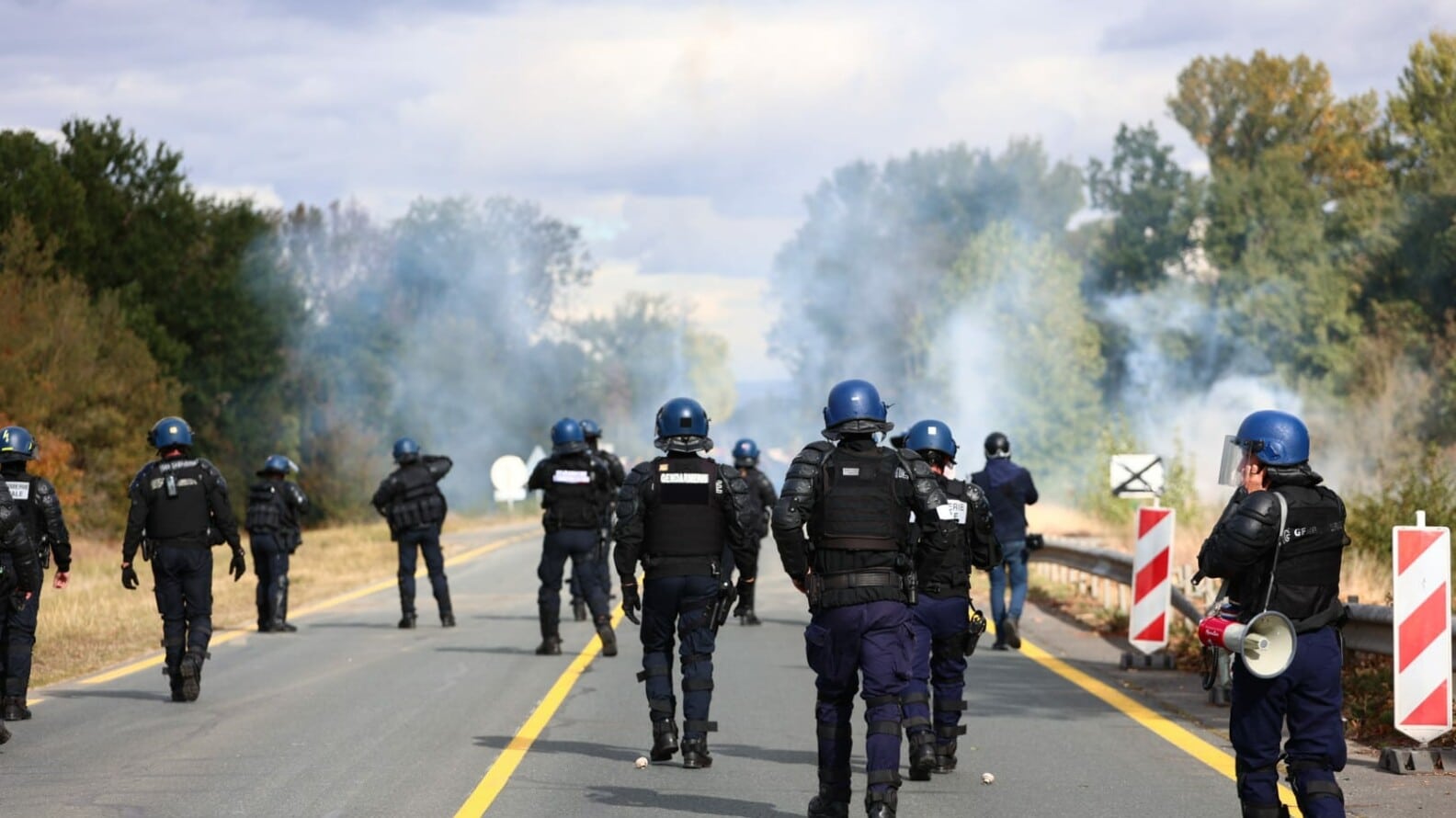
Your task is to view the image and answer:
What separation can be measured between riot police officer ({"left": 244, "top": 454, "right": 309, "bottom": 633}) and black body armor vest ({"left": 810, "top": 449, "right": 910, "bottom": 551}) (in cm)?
1182

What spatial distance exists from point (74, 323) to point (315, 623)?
2247cm

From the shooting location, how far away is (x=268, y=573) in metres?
19.3

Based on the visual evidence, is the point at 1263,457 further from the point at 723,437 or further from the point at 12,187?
the point at 723,437

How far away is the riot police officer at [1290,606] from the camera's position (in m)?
7.10

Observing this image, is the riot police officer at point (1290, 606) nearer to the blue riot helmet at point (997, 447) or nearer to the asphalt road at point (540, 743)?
the asphalt road at point (540, 743)

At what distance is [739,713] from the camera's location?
41.1 ft

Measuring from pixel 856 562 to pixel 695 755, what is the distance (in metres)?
2.40

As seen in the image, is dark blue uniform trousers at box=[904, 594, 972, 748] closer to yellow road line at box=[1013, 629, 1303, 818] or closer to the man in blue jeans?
yellow road line at box=[1013, 629, 1303, 818]

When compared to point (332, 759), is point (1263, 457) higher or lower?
higher

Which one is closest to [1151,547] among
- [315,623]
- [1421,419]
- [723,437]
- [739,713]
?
[739,713]

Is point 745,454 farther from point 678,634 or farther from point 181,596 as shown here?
point 678,634

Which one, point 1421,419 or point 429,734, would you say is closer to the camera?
point 429,734

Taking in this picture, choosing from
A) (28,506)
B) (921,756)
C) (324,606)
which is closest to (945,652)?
(921,756)

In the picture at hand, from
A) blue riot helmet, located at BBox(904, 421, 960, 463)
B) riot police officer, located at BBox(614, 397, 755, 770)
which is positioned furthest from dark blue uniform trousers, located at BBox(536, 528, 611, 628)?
blue riot helmet, located at BBox(904, 421, 960, 463)
